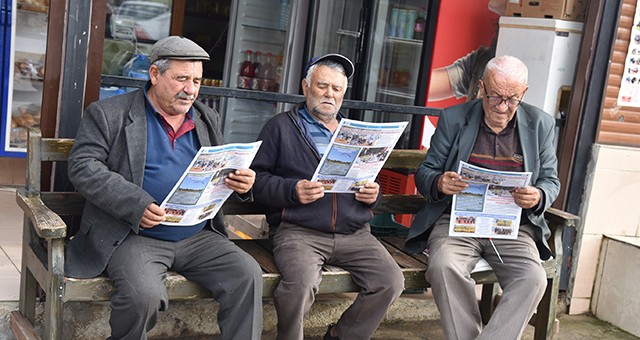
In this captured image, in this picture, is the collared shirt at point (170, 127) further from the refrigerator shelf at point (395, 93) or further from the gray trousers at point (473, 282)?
the refrigerator shelf at point (395, 93)

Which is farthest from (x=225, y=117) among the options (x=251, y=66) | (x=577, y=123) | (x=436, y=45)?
(x=577, y=123)

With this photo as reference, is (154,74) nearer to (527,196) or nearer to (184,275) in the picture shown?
(184,275)

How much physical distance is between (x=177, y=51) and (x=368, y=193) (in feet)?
3.14

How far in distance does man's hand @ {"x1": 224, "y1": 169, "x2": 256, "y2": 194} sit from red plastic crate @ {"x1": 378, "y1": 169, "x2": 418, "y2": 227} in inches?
79.2

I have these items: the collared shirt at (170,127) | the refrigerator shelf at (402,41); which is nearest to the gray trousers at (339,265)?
the collared shirt at (170,127)

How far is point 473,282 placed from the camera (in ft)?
11.9

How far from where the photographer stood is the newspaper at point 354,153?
3.35m

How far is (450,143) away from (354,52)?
245 centimetres

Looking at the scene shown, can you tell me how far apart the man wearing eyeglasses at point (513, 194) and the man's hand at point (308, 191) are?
0.55m

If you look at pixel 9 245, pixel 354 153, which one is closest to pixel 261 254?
pixel 354 153

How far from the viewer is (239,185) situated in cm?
325

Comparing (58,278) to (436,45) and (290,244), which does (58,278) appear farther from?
(436,45)

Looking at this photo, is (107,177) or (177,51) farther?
(177,51)

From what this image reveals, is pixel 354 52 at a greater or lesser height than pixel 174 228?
greater
